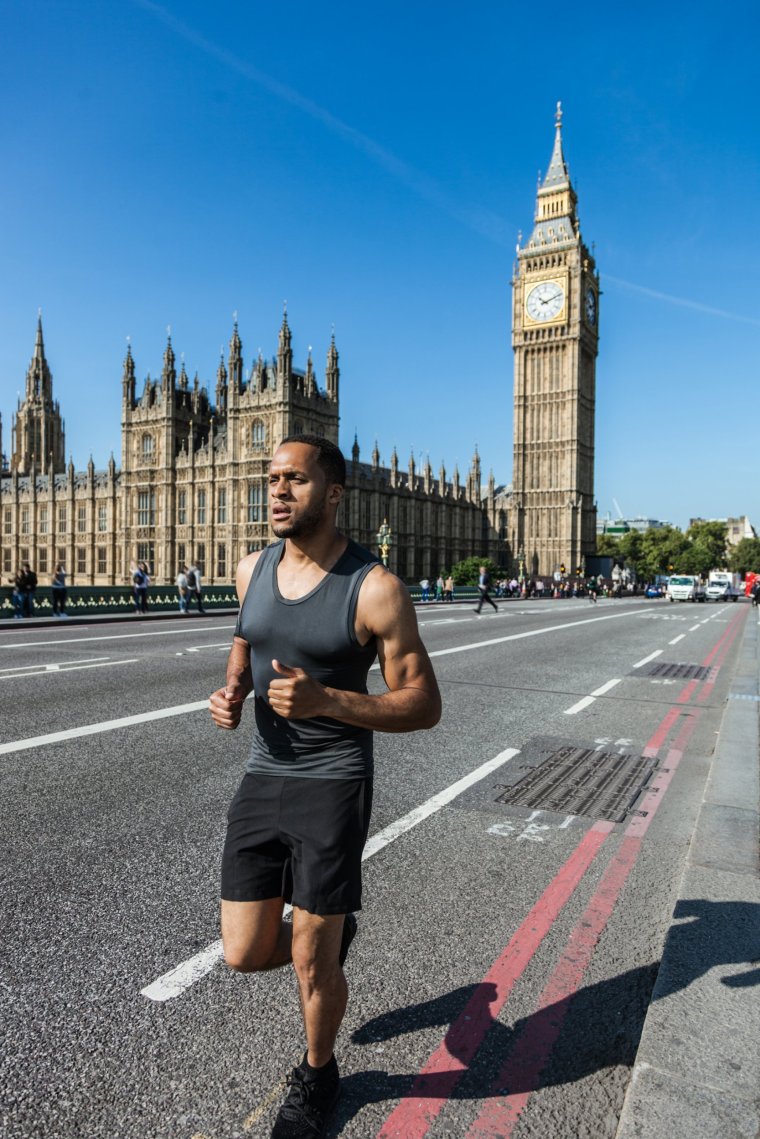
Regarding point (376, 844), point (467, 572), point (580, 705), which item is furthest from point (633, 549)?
point (376, 844)

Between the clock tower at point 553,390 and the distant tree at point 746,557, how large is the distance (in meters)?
73.8

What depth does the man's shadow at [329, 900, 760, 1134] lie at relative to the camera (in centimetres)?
244

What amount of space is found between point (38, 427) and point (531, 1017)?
339ft

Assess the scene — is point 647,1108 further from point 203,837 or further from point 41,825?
point 41,825

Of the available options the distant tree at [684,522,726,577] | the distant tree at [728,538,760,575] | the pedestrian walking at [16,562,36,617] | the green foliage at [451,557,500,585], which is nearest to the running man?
the pedestrian walking at [16,562,36,617]

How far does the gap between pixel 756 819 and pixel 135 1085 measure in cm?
391

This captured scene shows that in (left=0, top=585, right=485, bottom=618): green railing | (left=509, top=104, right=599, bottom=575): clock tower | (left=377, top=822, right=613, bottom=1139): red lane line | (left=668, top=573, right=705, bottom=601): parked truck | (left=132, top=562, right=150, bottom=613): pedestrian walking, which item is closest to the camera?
(left=377, top=822, right=613, bottom=1139): red lane line

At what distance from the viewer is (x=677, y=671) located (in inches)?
518

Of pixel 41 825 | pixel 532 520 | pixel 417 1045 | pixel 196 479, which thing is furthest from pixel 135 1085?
pixel 532 520

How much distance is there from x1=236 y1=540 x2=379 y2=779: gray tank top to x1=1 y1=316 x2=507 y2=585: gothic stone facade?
48466 mm

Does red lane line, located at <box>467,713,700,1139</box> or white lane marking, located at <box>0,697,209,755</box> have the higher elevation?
white lane marking, located at <box>0,697,209,755</box>

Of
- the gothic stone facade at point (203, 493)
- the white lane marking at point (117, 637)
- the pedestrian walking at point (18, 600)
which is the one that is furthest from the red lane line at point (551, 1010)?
the gothic stone facade at point (203, 493)

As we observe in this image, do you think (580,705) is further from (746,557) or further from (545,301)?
(746,557)

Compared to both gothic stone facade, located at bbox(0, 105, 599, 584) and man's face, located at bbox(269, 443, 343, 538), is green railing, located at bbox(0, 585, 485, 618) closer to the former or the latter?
gothic stone facade, located at bbox(0, 105, 599, 584)
